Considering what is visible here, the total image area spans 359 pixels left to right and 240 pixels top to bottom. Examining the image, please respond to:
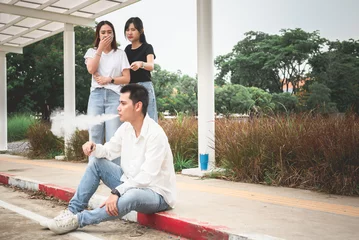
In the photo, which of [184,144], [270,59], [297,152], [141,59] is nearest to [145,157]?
[141,59]

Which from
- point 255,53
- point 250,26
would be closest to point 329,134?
point 255,53

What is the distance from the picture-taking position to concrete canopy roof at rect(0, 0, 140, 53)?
11.7m

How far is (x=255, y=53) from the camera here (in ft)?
148

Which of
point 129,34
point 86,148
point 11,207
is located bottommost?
point 11,207

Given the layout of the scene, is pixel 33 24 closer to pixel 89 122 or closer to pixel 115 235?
pixel 89 122

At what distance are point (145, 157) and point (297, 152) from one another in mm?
2971

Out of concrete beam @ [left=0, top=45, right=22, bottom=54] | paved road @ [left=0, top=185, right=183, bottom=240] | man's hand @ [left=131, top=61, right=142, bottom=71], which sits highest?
concrete beam @ [left=0, top=45, right=22, bottom=54]

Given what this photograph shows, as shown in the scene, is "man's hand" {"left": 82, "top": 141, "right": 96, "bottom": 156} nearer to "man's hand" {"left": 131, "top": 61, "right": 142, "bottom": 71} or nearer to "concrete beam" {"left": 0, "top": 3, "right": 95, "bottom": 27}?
"man's hand" {"left": 131, "top": 61, "right": 142, "bottom": 71}

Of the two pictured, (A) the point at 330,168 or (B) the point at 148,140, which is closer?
(B) the point at 148,140

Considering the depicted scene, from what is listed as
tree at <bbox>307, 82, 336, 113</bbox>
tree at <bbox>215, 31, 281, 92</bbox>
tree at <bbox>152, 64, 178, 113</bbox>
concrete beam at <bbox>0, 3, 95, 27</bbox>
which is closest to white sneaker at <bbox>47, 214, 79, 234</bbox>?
concrete beam at <bbox>0, 3, 95, 27</bbox>

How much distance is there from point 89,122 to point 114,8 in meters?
6.48

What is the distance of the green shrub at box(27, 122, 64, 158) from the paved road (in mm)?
7102

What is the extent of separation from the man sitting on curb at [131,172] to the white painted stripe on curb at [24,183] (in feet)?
9.57

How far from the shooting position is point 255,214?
14.7 feet
